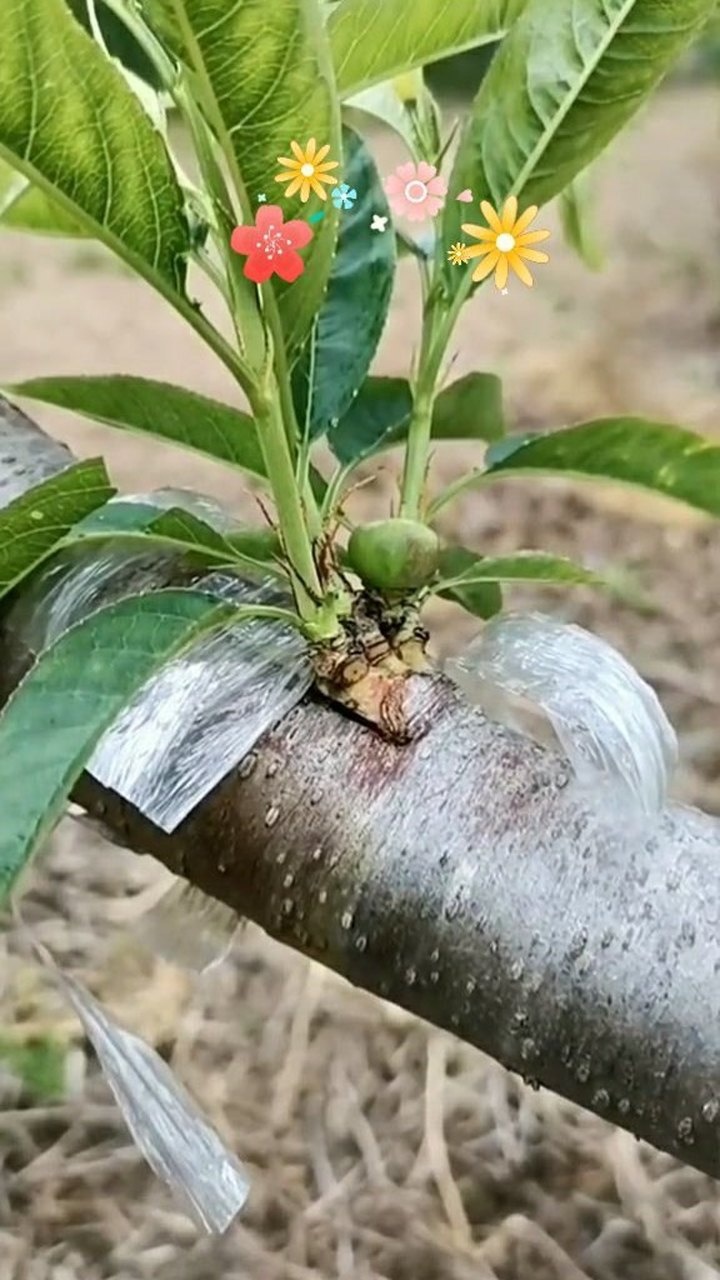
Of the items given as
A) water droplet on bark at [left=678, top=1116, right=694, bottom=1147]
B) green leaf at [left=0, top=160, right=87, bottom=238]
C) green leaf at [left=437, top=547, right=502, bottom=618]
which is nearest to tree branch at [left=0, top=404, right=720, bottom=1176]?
water droplet on bark at [left=678, top=1116, right=694, bottom=1147]

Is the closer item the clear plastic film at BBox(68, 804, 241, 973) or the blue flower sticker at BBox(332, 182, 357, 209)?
the blue flower sticker at BBox(332, 182, 357, 209)

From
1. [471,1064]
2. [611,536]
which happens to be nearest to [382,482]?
[611,536]

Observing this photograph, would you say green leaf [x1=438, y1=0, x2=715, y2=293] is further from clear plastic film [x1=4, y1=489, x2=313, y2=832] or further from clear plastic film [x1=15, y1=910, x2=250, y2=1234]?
clear plastic film [x1=15, y1=910, x2=250, y2=1234]

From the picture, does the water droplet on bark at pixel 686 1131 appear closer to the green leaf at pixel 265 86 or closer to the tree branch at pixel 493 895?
the tree branch at pixel 493 895

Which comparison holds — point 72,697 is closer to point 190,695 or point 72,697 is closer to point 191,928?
point 190,695

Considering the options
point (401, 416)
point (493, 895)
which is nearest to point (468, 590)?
point (401, 416)
